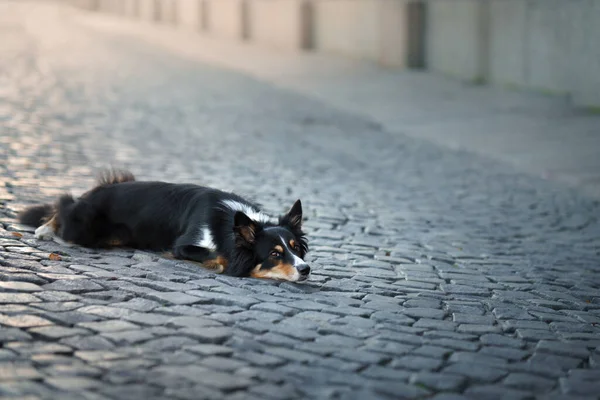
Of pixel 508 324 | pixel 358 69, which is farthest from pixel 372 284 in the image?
pixel 358 69

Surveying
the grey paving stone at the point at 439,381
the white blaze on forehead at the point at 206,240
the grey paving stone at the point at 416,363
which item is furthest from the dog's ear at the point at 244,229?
the grey paving stone at the point at 439,381

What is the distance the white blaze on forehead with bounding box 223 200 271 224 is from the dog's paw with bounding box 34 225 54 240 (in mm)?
1432

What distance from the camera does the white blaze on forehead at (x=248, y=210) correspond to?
23.0 feet

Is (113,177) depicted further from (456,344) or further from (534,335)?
(534,335)

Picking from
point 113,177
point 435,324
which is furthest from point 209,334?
point 113,177

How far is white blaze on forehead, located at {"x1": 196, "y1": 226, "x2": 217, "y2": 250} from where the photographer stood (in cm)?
698

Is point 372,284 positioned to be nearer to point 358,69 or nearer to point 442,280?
point 442,280

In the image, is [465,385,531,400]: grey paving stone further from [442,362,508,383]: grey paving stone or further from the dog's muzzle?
the dog's muzzle

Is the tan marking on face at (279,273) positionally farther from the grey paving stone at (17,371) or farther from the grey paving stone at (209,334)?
the grey paving stone at (17,371)

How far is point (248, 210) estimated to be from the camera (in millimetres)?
7145

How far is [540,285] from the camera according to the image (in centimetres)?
759

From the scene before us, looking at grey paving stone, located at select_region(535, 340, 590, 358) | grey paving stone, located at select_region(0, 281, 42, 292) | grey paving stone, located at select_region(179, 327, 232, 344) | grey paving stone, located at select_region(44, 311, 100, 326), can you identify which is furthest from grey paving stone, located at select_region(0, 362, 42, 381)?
grey paving stone, located at select_region(535, 340, 590, 358)

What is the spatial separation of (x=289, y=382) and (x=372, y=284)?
2.35m

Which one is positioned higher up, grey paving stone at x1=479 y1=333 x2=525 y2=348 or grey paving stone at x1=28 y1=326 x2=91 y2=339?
grey paving stone at x1=28 y1=326 x2=91 y2=339
